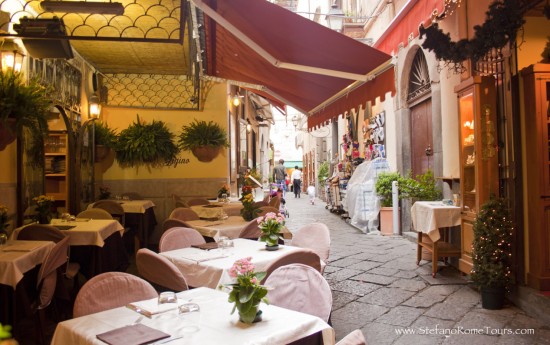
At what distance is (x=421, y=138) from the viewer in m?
8.38

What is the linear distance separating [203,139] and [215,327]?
254 inches

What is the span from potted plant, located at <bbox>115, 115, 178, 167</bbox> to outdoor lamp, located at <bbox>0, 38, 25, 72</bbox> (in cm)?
334

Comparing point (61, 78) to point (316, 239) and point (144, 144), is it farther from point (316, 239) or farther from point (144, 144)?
point (316, 239)

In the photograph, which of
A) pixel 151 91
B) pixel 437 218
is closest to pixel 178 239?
pixel 437 218

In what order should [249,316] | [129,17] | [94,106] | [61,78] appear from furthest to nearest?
[94,106]
[61,78]
[129,17]
[249,316]

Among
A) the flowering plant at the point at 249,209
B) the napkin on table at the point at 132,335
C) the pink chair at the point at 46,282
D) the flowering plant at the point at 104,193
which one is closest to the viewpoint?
the napkin on table at the point at 132,335

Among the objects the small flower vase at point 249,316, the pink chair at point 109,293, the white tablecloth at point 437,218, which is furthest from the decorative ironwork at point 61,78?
the white tablecloth at point 437,218

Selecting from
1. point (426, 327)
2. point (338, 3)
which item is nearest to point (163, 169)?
point (426, 327)

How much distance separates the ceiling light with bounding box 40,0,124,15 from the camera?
4.52 m

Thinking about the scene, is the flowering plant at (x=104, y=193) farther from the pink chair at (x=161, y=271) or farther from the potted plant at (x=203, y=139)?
the pink chair at (x=161, y=271)

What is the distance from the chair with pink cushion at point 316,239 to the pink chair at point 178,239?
0.96 metres

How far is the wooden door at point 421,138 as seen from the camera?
7908mm

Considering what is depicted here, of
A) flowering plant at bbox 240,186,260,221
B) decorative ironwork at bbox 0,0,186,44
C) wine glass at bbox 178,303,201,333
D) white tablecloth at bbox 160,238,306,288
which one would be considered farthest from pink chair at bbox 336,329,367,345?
decorative ironwork at bbox 0,0,186,44

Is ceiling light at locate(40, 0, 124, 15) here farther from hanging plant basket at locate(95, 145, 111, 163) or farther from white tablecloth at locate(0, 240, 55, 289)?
hanging plant basket at locate(95, 145, 111, 163)
